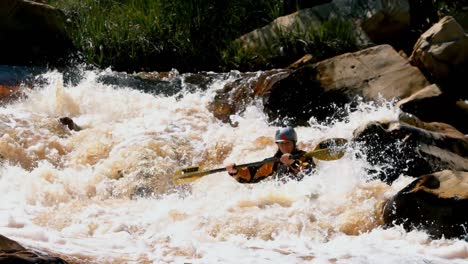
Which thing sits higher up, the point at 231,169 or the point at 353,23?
the point at 353,23

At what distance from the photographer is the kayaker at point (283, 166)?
663cm

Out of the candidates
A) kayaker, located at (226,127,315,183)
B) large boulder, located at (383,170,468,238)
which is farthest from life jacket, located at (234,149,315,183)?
large boulder, located at (383,170,468,238)

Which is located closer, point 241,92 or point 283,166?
point 283,166

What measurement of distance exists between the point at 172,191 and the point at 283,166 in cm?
109

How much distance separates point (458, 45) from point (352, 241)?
13.1 ft

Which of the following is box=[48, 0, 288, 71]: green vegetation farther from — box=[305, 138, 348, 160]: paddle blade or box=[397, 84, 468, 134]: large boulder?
box=[305, 138, 348, 160]: paddle blade

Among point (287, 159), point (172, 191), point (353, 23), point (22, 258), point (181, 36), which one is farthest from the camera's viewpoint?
point (181, 36)

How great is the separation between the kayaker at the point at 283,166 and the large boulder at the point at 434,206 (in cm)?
101

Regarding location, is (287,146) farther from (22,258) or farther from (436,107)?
(22,258)

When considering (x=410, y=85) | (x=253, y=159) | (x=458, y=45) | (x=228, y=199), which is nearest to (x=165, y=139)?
(x=253, y=159)

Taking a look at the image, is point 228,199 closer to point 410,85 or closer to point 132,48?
point 410,85

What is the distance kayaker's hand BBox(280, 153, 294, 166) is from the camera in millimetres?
6578

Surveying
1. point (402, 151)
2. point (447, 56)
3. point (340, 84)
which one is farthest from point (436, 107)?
point (402, 151)

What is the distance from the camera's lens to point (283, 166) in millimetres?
6664
